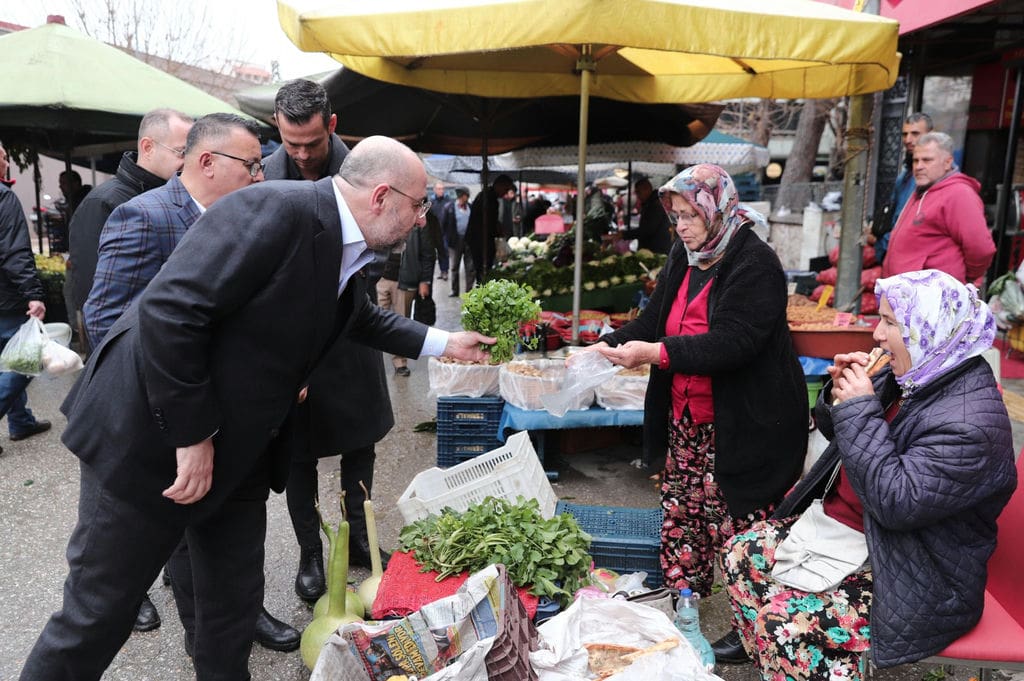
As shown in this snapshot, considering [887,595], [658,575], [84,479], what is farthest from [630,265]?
[84,479]

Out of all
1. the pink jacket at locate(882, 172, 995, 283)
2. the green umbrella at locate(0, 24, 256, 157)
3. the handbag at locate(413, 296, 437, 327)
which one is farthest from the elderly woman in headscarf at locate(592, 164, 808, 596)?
the green umbrella at locate(0, 24, 256, 157)

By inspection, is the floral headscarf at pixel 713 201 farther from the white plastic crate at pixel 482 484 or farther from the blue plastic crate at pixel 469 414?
the blue plastic crate at pixel 469 414

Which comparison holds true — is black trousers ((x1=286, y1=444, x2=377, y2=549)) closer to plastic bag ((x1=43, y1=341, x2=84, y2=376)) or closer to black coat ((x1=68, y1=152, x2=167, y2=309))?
black coat ((x1=68, y1=152, x2=167, y2=309))

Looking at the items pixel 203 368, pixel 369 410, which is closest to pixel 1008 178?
pixel 369 410

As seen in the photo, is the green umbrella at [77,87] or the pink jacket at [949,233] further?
the green umbrella at [77,87]

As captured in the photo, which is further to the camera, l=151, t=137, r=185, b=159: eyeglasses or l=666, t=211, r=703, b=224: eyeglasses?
l=151, t=137, r=185, b=159: eyeglasses

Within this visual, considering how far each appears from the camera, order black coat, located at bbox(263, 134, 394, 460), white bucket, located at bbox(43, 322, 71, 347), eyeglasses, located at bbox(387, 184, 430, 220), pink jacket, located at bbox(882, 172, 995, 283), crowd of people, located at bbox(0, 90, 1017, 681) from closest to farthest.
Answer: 1. crowd of people, located at bbox(0, 90, 1017, 681)
2. eyeglasses, located at bbox(387, 184, 430, 220)
3. black coat, located at bbox(263, 134, 394, 460)
4. pink jacket, located at bbox(882, 172, 995, 283)
5. white bucket, located at bbox(43, 322, 71, 347)

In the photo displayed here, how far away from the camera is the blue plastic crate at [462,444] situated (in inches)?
197

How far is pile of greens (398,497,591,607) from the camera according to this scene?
2.80 metres

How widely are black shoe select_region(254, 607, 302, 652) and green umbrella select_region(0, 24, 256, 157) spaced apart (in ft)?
16.1

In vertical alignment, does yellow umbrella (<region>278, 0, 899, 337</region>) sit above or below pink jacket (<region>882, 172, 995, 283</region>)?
above

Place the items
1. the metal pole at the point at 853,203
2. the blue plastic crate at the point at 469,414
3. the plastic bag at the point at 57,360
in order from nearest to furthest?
the blue plastic crate at the point at 469,414
the plastic bag at the point at 57,360
the metal pole at the point at 853,203

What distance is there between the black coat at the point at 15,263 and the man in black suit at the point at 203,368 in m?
3.57

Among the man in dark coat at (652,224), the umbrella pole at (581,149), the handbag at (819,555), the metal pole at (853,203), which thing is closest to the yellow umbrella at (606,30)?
the umbrella pole at (581,149)
